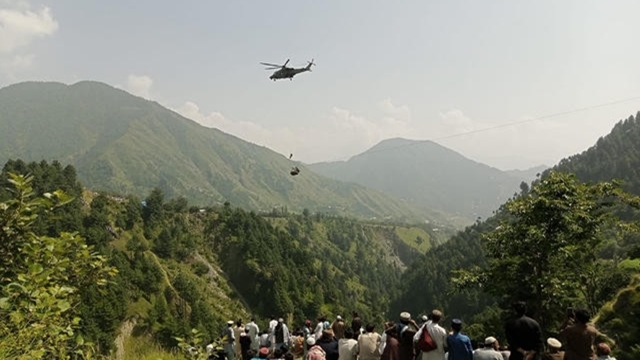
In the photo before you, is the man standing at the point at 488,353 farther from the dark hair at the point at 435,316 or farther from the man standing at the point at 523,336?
the dark hair at the point at 435,316

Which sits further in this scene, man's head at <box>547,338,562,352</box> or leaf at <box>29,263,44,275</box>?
man's head at <box>547,338,562,352</box>

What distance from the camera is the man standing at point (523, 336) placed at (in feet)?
29.6

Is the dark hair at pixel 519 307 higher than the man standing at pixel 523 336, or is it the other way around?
the dark hair at pixel 519 307

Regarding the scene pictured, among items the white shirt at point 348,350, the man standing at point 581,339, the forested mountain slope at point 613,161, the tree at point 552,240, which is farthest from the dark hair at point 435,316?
the forested mountain slope at point 613,161

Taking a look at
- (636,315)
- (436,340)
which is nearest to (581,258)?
(636,315)

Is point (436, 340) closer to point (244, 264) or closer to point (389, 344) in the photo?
point (389, 344)

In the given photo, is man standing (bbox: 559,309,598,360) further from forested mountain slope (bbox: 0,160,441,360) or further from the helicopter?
forested mountain slope (bbox: 0,160,441,360)

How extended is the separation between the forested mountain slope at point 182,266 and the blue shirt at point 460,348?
2635 inches

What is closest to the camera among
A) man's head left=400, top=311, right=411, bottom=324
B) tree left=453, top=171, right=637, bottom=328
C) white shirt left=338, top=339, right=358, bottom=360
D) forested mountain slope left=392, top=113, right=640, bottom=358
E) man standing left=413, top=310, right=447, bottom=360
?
man standing left=413, top=310, right=447, bottom=360

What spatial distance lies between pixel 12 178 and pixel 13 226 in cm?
54

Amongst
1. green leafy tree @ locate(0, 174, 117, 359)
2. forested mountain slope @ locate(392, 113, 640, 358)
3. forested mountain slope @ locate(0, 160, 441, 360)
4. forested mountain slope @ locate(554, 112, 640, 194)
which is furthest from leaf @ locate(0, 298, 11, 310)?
forested mountain slope @ locate(554, 112, 640, 194)

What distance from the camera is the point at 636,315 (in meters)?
19.0

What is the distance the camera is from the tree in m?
18.2

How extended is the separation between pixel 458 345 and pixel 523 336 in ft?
4.48
